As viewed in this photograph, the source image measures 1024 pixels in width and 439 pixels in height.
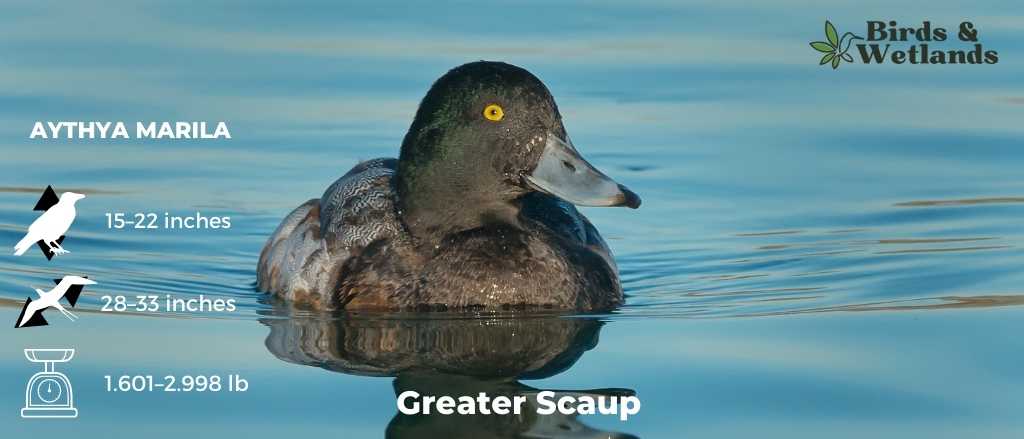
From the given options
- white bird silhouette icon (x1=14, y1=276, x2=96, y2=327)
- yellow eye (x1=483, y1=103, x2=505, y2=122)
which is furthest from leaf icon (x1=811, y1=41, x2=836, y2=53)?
white bird silhouette icon (x1=14, y1=276, x2=96, y2=327)

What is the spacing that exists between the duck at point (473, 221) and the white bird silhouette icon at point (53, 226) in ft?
6.42

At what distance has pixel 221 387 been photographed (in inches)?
323

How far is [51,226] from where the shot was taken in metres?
11.6

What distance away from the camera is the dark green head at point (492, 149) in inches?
375

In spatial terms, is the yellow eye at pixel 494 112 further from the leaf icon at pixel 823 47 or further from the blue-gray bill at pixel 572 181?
the leaf icon at pixel 823 47

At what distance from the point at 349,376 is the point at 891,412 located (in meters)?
2.29

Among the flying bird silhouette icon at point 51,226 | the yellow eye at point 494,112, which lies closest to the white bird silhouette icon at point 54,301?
the flying bird silhouette icon at point 51,226

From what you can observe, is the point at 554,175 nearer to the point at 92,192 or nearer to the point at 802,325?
the point at 802,325

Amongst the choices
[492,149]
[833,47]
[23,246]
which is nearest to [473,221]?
[492,149]

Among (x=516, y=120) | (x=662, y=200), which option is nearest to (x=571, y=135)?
(x=662, y=200)

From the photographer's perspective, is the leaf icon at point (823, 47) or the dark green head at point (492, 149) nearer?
the dark green head at point (492, 149)

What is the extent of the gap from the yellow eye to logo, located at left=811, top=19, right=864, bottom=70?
698 cm

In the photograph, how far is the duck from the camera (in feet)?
31.3

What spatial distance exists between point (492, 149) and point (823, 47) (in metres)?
7.14
